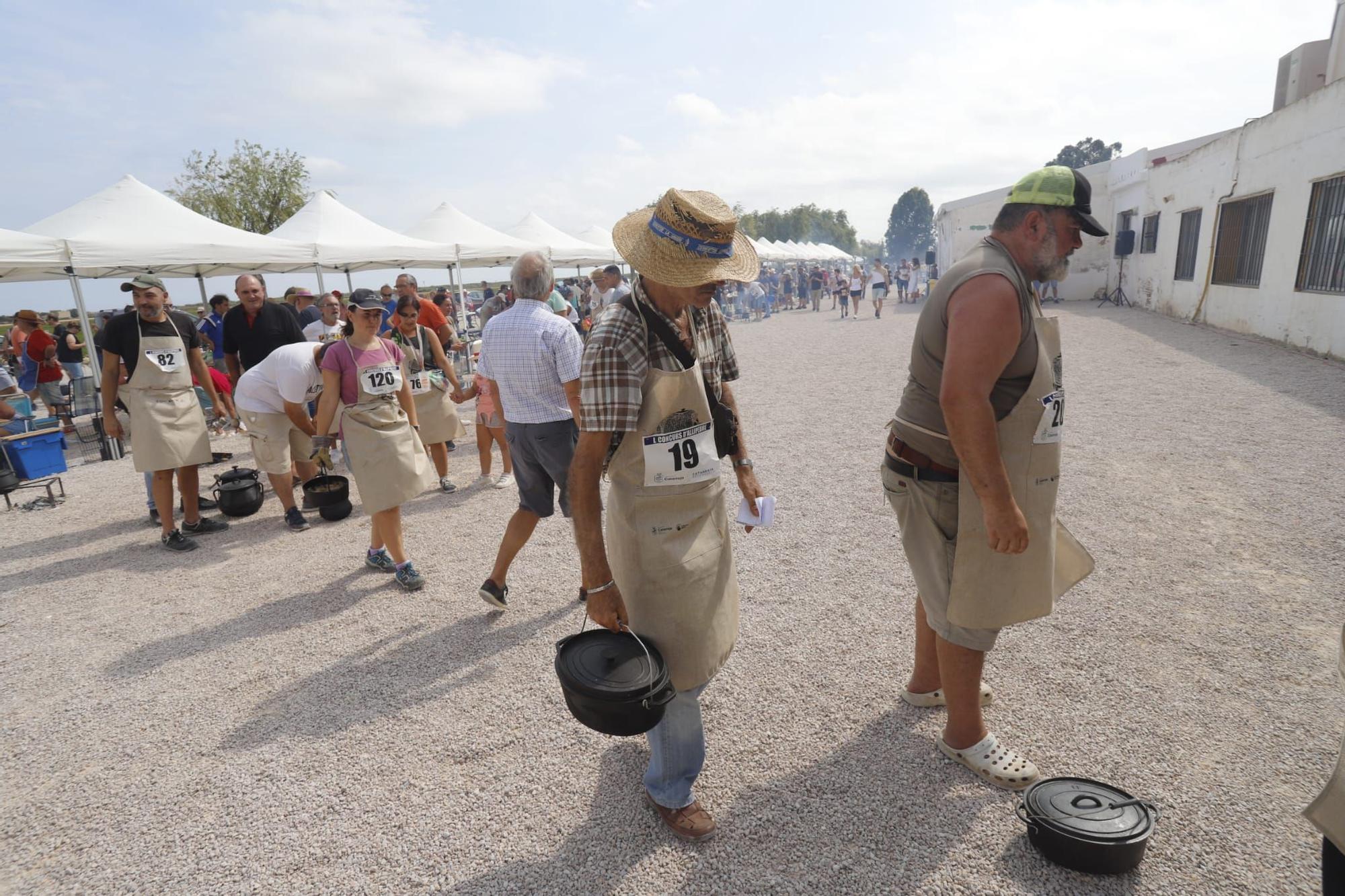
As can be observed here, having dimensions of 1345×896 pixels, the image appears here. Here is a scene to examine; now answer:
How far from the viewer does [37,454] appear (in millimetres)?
7578

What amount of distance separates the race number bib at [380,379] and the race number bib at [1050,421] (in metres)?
3.62

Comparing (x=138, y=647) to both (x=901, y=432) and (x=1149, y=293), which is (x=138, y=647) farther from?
(x=1149, y=293)

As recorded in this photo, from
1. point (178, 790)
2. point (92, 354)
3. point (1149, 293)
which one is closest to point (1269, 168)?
point (1149, 293)

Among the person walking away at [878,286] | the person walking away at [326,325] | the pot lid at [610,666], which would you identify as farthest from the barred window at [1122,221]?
the pot lid at [610,666]

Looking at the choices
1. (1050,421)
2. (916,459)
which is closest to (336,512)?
(916,459)

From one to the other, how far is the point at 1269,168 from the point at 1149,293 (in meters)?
6.88

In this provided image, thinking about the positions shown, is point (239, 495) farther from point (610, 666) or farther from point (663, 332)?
point (663, 332)

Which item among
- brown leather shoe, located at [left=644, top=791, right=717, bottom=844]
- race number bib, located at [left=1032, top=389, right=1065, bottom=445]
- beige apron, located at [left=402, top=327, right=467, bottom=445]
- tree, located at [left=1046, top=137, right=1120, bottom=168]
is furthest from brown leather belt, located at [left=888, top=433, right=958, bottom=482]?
tree, located at [left=1046, top=137, right=1120, bottom=168]

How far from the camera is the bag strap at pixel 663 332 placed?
2.04 metres

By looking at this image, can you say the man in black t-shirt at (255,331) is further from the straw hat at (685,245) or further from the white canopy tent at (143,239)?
the straw hat at (685,245)

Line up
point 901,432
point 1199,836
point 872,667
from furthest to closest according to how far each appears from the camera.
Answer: point 872,667
point 901,432
point 1199,836

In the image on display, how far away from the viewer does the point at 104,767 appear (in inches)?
116

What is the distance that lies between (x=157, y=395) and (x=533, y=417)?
3492 mm

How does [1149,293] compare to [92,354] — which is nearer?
[92,354]
